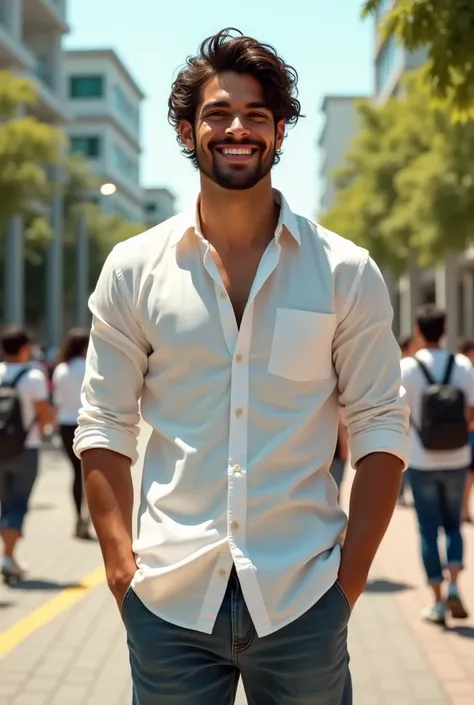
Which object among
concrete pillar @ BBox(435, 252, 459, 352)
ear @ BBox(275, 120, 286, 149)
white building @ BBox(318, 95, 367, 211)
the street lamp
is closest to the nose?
ear @ BBox(275, 120, 286, 149)

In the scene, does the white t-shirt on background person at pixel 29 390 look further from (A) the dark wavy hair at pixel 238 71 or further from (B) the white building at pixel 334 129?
(B) the white building at pixel 334 129

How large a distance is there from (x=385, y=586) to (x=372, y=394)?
6.34 meters

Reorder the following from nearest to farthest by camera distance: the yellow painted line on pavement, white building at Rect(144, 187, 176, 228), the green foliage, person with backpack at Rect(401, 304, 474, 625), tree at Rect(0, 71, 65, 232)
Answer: the yellow painted line on pavement → person with backpack at Rect(401, 304, 474, 625) → tree at Rect(0, 71, 65, 232) → the green foliage → white building at Rect(144, 187, 176, 228)

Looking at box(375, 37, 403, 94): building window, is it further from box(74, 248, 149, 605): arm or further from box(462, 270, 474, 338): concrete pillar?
box(74, 248, 149, 605): arm

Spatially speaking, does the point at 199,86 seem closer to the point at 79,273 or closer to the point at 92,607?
the point at 92,607

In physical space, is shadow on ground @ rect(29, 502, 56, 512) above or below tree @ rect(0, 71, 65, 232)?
below

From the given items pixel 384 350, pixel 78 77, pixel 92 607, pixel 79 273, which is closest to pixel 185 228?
pixel 384 350

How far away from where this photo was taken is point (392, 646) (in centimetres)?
681

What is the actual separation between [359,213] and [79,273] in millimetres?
22762

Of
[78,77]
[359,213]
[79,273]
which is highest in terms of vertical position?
[78,77]

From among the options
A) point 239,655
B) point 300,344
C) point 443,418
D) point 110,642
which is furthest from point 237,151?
point 443,418

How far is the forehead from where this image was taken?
9.04 ft

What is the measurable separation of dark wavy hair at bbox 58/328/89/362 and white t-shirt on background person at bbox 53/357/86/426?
47 millimetres

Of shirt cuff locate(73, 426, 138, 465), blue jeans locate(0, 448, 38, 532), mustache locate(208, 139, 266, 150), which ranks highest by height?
mustache locate(208, 139, 266, 150)
